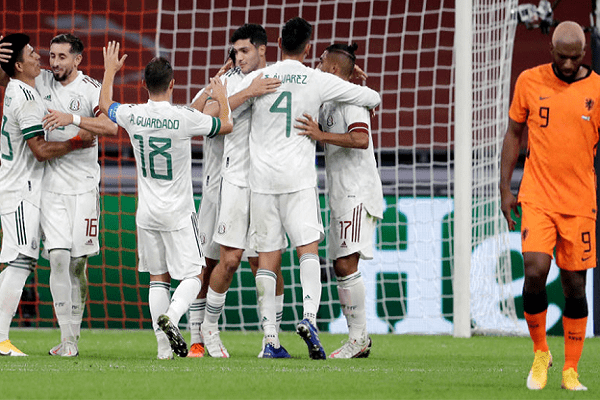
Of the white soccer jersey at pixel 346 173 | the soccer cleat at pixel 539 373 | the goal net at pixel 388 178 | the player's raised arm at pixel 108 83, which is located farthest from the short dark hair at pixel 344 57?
the soccer cleat at pixel 539 373

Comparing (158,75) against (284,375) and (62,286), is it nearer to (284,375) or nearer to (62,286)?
(62,286)

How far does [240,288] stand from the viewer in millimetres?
9641

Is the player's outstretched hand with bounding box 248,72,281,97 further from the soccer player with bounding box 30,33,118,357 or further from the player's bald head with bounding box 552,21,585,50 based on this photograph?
the player's bald head with bounding box 552,21,585,50

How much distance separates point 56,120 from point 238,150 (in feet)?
3.68

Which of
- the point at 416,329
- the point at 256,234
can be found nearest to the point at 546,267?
the point at 256,234

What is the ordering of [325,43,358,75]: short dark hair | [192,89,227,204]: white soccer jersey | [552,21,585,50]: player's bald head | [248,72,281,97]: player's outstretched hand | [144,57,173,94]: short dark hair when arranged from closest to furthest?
[552,21,585,50]: player's bald head < [144,57,173,94]: short dark hair < [248,72,281,97]: player's outstretched hand < [325,43,358,75]: short dark hair < [192,89,227,204]: white soccer jersey

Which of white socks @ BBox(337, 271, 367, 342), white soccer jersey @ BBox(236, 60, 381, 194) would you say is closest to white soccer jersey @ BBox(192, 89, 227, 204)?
white soccer jersey @ BBox(236, 60, 381, 194)

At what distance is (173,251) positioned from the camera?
18.7ft

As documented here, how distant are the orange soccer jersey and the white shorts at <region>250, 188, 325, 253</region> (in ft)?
5.34

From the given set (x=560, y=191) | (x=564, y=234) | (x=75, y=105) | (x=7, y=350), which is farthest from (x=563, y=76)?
(x=7, y=350)

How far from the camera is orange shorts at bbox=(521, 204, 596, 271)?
446 centimetres

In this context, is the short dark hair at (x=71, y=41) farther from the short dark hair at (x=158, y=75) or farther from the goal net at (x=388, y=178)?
the goal net at (x=388, y=178)

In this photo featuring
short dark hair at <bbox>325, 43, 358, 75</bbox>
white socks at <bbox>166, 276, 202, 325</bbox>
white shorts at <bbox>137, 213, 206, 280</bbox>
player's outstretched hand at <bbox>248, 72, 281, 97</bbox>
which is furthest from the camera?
Result: short dark hair at <bbox>325, 43, 358, 75</bbox>

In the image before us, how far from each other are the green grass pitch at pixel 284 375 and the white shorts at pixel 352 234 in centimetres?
68
